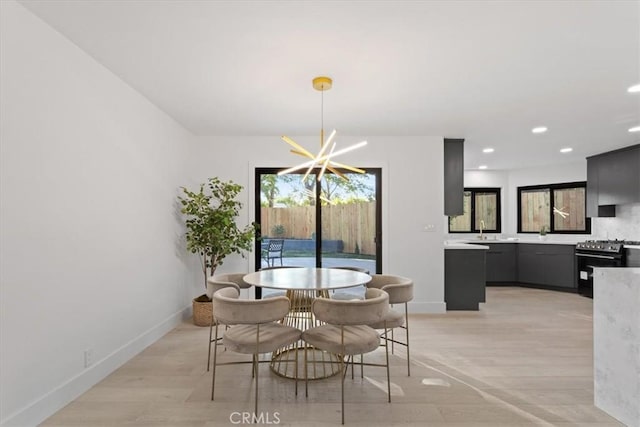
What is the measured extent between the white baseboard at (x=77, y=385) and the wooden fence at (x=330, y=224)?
2.03 m

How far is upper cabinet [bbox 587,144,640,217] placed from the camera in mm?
5309

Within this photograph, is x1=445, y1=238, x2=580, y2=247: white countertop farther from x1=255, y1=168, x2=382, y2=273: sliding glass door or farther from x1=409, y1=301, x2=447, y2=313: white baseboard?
x1=255, y1=168, x2=382, y2=273: sliding glass door

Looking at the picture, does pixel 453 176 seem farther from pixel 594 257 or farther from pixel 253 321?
pixel 253 321

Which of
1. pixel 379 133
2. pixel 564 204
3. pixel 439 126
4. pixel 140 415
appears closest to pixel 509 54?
pixel 439 126

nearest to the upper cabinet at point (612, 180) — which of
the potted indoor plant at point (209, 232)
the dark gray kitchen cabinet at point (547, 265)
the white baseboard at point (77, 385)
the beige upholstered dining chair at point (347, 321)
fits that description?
the dark gray kitchen cabinet at point (547, 265)

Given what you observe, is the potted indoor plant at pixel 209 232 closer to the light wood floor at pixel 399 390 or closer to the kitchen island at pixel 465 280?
the light wood floor at pixel 399 390

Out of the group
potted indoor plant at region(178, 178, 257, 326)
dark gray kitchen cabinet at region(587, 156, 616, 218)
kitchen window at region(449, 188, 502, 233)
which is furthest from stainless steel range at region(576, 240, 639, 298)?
potted indoor plant at region(178, 178, 257, 326)

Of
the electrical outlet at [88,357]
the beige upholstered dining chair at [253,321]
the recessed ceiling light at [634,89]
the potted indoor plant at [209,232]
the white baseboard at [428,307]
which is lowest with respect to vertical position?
the white baseboard at [428,307]

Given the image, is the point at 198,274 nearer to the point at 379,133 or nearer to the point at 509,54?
the point at 379,133

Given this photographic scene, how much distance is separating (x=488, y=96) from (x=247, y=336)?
10.2 ft

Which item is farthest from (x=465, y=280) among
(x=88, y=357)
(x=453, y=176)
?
(x=88, y=357)

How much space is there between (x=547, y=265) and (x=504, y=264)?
0.72 m

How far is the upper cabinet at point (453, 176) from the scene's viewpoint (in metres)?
5.00

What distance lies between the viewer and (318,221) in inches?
198
